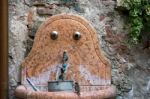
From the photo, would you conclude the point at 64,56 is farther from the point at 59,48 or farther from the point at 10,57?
the point at 10,57

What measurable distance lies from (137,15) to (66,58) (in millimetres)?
640

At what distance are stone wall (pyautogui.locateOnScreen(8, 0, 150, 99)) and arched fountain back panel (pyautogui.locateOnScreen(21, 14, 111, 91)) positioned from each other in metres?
0.09

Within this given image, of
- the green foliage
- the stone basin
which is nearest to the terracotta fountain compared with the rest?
the stone basin

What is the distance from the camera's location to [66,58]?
3.13m

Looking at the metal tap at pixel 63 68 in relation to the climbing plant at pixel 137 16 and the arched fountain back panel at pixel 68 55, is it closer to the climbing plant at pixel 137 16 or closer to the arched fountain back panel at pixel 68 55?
the arched fountain back panel at pixel 68 55

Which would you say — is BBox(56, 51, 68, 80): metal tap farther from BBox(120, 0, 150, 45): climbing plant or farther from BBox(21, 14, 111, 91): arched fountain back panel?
BBox(120, 0, 150, 45): climbing plant

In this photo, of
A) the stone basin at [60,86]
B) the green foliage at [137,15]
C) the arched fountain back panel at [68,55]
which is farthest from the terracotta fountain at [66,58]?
the green foliage at [137,15]

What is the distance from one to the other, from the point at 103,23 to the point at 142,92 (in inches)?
24.9

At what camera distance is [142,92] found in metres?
3.24

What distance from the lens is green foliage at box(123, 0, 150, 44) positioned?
10.2 ft

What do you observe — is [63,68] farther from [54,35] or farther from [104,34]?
[104,34]

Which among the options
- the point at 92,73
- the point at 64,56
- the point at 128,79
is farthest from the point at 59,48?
the point at 128,79

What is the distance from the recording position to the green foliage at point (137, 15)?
122 inches

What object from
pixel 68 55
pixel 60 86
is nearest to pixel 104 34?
pixel 68 55
